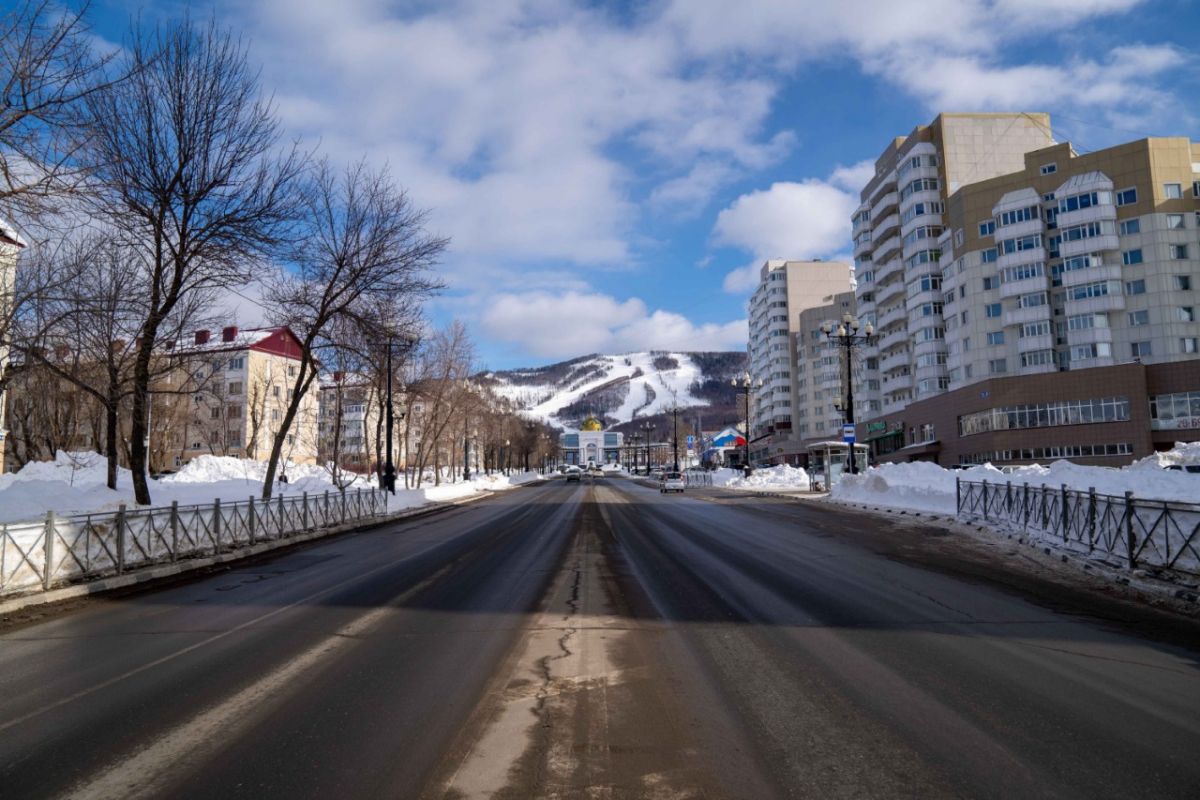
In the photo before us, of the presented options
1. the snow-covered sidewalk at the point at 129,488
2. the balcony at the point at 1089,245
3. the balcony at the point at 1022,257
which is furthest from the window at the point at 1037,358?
the snow-covered sidewalk at the point at 129,488

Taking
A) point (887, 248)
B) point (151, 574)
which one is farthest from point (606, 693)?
point (887, 248)

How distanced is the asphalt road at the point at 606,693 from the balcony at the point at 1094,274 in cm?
6075

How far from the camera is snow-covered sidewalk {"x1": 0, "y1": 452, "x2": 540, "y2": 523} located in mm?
18609

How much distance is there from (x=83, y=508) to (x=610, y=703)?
1767 centimetres

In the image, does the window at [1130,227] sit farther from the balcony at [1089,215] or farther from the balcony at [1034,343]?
the balcony at [1034,343]

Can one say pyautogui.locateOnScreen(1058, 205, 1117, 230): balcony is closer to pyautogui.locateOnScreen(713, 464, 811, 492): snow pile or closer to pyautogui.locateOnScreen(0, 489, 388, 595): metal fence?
pyautogui.locateOnScreen(713, 464, 811, 492): snow pile

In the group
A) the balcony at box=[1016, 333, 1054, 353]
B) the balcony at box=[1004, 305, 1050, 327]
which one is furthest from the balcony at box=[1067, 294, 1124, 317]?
the balcony at box=[1016, 333, 1054, 353]

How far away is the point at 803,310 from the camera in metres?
124

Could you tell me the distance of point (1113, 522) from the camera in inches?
490

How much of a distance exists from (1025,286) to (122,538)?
2700 inches

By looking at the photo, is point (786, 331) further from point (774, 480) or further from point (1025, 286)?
point (774, 480)

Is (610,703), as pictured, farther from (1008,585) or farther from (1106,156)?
(1106,156)

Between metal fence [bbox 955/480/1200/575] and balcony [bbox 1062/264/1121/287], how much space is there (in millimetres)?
52686

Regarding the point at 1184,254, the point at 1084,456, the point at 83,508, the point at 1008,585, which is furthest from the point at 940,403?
the point at 83,508
